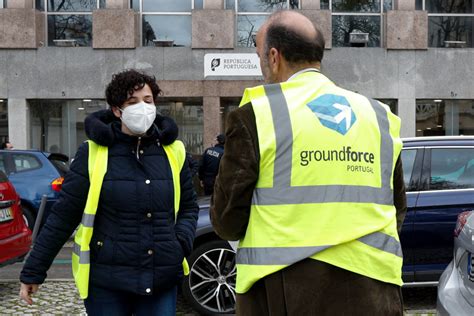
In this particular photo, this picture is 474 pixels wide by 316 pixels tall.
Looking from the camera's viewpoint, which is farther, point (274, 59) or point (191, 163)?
point (191, 163)

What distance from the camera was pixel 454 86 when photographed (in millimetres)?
18109

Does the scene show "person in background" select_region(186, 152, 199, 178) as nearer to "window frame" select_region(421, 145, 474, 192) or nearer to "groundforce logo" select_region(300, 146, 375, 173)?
"groundforce logo" select_region(300, 146, 375, 173)

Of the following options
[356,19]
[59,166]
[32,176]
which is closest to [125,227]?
[32,176]

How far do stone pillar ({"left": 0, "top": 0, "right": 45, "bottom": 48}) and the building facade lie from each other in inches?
1.1

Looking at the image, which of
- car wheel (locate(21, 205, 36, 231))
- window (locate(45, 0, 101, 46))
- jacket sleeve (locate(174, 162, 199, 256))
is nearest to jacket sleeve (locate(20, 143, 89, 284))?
jacket sleeve (locate(174, 162, 199, 256))

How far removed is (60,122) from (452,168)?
47.1 ft

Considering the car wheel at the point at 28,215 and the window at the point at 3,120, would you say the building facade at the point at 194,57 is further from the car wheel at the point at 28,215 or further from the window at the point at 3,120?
the car wheel at the point at 28,215

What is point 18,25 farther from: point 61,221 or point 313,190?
point 313,190

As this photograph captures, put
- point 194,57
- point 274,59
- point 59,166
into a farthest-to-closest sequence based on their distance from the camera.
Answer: point 194,57 → point 59,166 → point 274,59

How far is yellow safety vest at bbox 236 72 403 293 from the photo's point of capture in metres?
1.96

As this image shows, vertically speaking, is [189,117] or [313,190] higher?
[189,117]

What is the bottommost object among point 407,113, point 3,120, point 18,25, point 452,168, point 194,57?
point 452,168

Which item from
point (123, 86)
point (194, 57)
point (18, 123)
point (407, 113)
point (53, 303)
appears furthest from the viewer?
point (407, 113)

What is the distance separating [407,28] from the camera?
Result: 17.9 m
